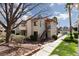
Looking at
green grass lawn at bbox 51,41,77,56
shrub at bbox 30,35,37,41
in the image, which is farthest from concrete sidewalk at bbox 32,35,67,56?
shrub at bbox 30,35,37,41

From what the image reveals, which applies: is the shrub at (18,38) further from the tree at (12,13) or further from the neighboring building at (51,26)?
the neighboring building at (51,26)

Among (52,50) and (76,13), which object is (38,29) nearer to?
(52,50)

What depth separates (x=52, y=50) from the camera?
2.86m

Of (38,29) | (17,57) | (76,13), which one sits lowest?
(17,57)

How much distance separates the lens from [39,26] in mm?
2871

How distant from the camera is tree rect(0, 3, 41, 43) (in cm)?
286

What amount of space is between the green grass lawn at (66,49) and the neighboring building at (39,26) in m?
0.19

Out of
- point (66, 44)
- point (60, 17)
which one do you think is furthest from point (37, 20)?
point (66, 44)

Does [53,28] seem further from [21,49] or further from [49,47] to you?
[21,49]

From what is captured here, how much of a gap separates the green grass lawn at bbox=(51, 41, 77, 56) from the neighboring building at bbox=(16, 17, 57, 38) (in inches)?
7.4

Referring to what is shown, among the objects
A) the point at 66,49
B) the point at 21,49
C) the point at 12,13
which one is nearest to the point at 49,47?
the point at 66,49

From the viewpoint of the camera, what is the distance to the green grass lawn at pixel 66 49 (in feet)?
9.21

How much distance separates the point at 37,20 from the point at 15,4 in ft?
1.10

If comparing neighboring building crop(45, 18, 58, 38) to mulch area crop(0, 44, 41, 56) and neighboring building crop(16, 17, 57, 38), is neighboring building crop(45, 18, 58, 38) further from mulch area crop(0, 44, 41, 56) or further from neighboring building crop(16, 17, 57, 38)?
mulch area crop(0, 44, 41, 56)
